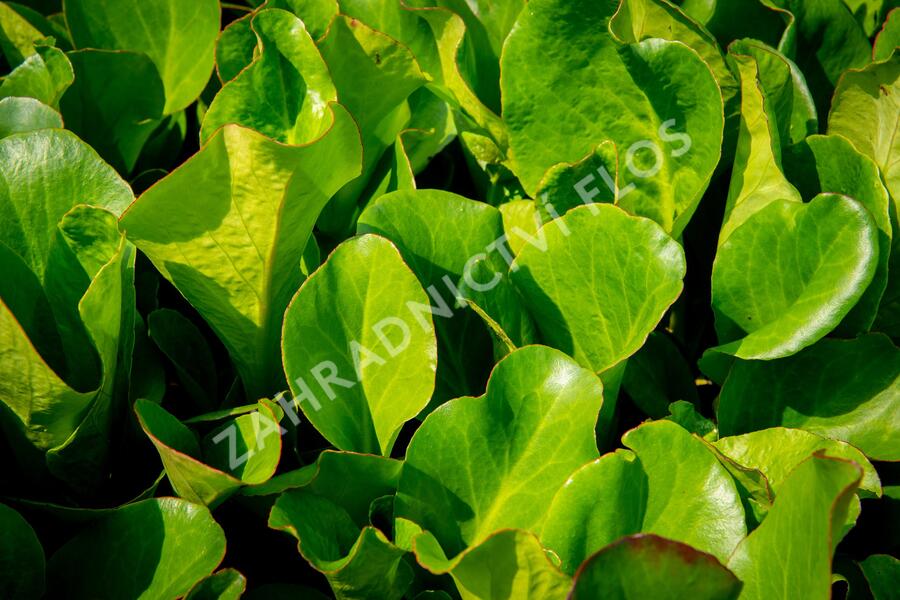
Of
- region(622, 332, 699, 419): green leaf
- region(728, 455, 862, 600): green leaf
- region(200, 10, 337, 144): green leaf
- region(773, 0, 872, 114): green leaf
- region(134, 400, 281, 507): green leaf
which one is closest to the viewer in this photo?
region(728, 455, 862, 600): green leaf

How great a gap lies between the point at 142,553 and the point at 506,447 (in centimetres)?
30

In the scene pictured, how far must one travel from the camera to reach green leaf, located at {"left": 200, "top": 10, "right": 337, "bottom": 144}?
0.74 metres

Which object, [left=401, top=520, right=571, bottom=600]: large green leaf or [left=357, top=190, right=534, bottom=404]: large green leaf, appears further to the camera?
[left=357, top=190, right=534, bottom=404]: large green leaf

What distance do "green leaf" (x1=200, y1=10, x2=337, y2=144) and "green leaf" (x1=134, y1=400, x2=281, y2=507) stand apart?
0.78 feet

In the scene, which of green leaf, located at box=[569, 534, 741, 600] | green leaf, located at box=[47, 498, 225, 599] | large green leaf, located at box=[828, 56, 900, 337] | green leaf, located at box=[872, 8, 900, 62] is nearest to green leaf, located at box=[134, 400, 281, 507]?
green leaf, located at box=[47, 498, 225, 599]

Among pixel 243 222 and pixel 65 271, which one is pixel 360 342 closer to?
pixel 243 222

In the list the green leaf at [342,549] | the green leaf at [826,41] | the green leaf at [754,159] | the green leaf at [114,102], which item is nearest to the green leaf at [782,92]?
the green leaf at [754,159]

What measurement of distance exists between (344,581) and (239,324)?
25 centimetres

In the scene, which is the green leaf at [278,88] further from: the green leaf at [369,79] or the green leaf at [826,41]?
the green leaf at [826,41]

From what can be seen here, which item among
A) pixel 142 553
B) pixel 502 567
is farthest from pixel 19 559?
pixel 502 567

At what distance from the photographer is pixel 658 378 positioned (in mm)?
874

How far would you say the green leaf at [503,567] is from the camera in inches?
22.3

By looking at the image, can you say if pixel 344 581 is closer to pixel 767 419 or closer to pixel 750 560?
pixel 750 560

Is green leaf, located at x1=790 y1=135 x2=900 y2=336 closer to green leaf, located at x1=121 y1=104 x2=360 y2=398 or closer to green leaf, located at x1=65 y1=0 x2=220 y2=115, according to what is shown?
green leaf, located at x1=121 y1=104 x2=360 y2=398
